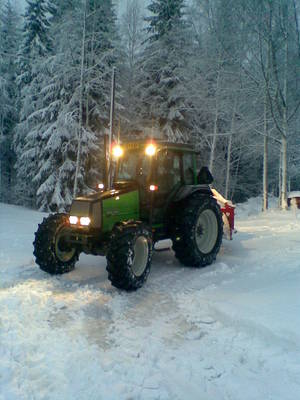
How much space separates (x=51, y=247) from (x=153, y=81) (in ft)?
53.9

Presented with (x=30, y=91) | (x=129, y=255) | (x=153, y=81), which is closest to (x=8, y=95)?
(x=30, y=91)

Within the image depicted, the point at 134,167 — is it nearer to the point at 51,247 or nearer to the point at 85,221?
the point at 85,221

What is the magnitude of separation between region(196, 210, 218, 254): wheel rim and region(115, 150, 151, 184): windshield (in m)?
1.48

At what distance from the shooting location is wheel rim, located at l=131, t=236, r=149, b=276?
225 inches

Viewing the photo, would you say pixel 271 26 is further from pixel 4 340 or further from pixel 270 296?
pixel 4 340

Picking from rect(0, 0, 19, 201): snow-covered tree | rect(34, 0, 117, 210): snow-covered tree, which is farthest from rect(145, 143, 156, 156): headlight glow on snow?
rect(0, 0, 19, 201): snow-covered tree

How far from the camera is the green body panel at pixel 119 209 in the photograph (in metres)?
5.95

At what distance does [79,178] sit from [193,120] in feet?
26.1

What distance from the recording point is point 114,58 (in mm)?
18031

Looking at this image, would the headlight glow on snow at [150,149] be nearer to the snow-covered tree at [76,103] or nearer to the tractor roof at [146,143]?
the tractor roof at [146,143]

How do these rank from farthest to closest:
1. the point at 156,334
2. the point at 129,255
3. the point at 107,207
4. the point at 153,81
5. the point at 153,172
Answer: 1. the point at 153,81
2. the point at 153,172
3. the point at 107,207
4. the point at 129,255
5. the point at 156,334

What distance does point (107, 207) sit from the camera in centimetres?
596

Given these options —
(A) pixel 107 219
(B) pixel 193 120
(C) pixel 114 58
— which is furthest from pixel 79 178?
(A) pixel 107 219

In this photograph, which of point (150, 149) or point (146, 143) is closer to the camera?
point (150, 149)
